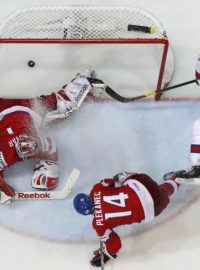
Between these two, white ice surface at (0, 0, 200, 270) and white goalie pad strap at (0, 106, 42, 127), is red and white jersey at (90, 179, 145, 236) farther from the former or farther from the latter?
white goalie pad strap at (0, 106, 42, 127)

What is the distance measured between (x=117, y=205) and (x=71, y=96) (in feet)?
1.67

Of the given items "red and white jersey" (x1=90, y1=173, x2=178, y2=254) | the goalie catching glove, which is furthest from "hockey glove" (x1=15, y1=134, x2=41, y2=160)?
"red and white jersey" (x1=90, y1=173, x2=178, y2=254)

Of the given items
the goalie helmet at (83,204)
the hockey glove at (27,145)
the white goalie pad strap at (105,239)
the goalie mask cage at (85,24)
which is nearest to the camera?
the goalie helmet at (83,204)

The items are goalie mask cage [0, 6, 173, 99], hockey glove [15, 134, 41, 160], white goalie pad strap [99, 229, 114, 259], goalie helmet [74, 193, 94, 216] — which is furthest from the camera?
goalie mask cage [0, 6, 173, 99]

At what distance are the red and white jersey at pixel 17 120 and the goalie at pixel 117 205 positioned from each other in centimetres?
35

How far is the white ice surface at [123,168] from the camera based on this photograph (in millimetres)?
2008

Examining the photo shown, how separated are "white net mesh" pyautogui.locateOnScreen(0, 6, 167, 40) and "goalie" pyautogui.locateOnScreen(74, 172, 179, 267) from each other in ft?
2.09

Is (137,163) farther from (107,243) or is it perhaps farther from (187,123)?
(107,243)

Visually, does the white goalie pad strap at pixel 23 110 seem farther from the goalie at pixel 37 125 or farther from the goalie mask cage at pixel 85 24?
the goalie mask cage at pixel 85 24

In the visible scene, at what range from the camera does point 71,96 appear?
2.09 metres

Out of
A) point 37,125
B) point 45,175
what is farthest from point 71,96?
point 45,175

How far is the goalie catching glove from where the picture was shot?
2088mm

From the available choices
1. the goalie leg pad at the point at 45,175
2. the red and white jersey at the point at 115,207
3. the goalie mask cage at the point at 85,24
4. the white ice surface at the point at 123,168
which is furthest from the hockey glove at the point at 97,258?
the goalie mask cage at the point at 85,24

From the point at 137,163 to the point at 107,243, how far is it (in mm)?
395
